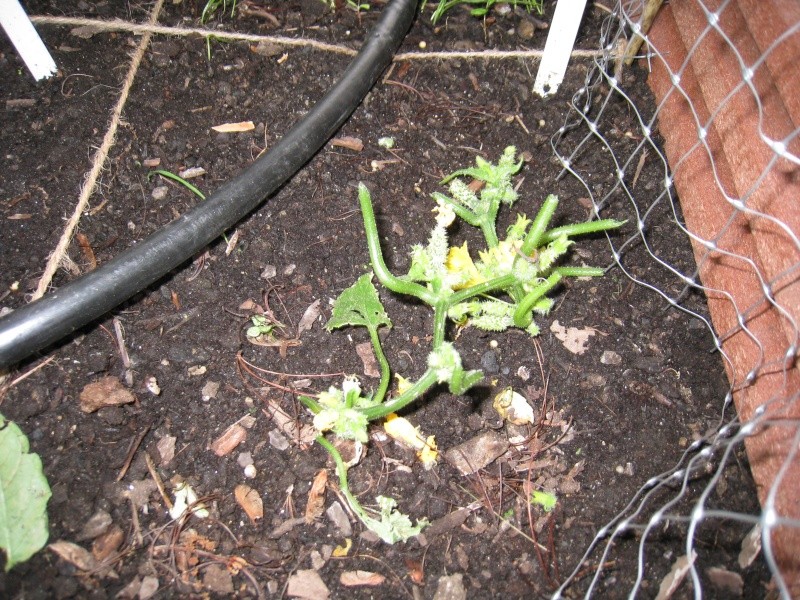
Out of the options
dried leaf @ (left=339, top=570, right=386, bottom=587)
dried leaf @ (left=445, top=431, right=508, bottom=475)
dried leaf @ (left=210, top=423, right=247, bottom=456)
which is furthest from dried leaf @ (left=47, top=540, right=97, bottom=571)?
dried leaf @ (left=445, top=431, right=508, bottom=475)

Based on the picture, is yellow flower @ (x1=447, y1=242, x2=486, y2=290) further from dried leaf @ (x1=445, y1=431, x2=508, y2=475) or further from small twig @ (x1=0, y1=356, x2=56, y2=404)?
small twig @ (x1=0, y1=356, x2=56, y2=404)

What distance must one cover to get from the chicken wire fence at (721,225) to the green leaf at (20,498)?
1257 millimetres

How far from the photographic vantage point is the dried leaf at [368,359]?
5.57ft

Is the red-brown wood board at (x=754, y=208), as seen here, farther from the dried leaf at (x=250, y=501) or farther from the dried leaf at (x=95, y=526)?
the dried leaf at (x=95, y=526)

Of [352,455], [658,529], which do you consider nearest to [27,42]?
[352,455]

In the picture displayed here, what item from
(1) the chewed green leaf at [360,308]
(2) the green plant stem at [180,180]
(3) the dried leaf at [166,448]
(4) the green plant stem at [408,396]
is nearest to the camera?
(4) the green plant stem at [408,396]

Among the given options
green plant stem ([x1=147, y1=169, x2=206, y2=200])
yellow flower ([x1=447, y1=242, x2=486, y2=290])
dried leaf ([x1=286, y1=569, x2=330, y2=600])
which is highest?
yellow flower ([x1=447, y1=242, x2=486, y2=290])

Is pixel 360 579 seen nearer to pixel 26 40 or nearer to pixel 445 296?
pixel 445 296

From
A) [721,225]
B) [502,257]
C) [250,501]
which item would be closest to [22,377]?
[250,501]

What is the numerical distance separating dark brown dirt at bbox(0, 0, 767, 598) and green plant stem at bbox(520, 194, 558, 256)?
30 cm

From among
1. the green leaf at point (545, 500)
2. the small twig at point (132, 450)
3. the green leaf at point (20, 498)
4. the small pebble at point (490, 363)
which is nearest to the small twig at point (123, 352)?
the small twig at point (132, 450)

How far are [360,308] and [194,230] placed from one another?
0.54 m

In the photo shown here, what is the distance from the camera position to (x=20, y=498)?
1459 millimetres

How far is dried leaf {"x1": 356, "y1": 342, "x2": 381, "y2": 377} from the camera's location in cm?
170
